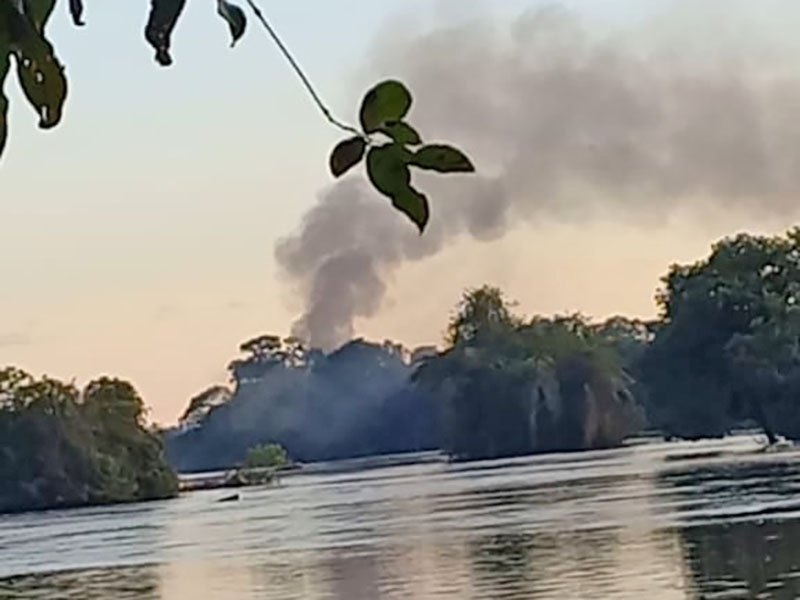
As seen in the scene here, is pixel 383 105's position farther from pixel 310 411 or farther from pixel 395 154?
pixel 310 411

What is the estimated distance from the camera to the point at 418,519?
139ft

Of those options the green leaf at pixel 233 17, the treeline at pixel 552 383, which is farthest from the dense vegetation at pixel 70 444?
the green leaf at pixel 233 17

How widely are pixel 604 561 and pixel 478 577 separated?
64.5 inches

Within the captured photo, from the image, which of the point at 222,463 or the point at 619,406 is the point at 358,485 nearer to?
the point at 619,406

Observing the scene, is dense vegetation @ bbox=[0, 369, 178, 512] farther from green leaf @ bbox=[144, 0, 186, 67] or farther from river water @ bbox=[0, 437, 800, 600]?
green leaf @ bbox=[144, 0, 186, 67]

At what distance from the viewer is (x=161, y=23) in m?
1.35

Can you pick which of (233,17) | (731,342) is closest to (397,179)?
(233,17)

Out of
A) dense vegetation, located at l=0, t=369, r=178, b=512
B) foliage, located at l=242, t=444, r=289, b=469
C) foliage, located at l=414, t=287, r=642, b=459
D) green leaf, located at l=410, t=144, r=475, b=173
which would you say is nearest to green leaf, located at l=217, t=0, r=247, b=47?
green leaf, located at l=410, t=144, r=475, b=173

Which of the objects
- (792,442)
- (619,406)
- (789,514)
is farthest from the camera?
(619,406)

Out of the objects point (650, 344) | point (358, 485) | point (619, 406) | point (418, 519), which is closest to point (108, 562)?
point (418, 519)

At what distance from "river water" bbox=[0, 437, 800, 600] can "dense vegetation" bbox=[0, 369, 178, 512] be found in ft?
34.7

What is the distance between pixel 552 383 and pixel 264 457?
1676 cm

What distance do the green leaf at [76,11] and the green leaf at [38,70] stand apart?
1.0 inches

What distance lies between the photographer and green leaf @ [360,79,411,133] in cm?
128
